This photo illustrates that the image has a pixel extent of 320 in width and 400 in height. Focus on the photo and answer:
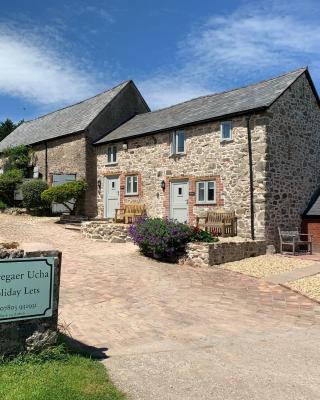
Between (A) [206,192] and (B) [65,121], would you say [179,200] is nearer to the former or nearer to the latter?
(A) [206,192]

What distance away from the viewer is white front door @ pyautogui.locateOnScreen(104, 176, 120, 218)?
23.4m

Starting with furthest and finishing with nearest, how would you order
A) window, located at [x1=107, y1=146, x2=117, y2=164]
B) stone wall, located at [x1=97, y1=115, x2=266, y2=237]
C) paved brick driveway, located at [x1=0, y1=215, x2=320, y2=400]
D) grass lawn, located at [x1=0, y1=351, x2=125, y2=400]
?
window, located at [x1=107, y1=146, x2=117, y2=164] < stone wall, located at [x1=97, y1=115, x2=266, y2=237] < paved brick driveway, located at [x1=0, y1=215, x2=320, y2=400] < grass lawn, located at [x1=0, y1=351, x2=125, y2=400]

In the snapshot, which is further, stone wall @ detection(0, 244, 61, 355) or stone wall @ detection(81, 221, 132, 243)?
stone wall @ detection(81, 221, 132, 243)

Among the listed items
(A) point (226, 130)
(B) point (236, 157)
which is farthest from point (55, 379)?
(A) point (226, 130)

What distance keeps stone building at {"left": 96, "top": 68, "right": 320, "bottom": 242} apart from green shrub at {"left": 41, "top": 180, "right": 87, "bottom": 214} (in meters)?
2.63


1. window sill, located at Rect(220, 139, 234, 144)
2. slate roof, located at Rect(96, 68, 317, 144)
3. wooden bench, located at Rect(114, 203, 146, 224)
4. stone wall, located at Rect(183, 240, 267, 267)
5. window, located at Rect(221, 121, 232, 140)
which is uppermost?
slate roof, located at Rect(96, 68, 317, 144)

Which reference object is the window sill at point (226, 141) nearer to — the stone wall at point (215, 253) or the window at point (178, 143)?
the window at point (178, 143)

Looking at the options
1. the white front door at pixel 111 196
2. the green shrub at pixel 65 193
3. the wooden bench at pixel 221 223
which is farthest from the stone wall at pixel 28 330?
the green shrub at pixel 65 193

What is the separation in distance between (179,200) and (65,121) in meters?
13.1

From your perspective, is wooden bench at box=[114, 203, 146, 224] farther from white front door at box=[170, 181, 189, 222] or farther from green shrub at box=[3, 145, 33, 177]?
green shrub at box=[3, 145, 33, 177]

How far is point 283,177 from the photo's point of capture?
1739 centimetres

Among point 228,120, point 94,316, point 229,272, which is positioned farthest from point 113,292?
point 228,120

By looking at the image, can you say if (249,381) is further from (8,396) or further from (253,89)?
(253,89)

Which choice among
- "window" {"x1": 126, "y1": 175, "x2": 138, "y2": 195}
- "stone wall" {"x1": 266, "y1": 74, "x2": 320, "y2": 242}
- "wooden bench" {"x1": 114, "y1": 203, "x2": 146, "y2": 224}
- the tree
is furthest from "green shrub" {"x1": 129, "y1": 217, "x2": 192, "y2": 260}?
the tree
